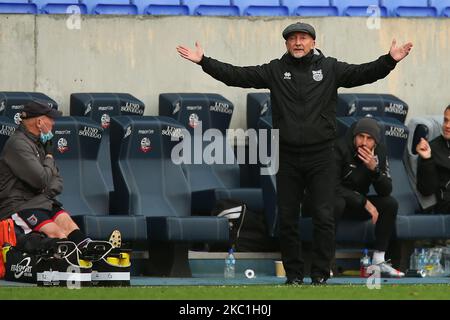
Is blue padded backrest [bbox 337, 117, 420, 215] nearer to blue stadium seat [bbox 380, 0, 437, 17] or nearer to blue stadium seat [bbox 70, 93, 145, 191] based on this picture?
blue stadium seat [bbox 380, 0, 437, 17]

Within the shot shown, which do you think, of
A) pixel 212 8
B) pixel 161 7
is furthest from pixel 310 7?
pixel 161 7

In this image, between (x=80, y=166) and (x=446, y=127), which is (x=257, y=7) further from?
(x=80, y=166)

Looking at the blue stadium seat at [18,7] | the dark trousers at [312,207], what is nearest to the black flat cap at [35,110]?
the dark trousers at [312,207]

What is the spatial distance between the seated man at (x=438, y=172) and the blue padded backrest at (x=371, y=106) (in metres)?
0.81

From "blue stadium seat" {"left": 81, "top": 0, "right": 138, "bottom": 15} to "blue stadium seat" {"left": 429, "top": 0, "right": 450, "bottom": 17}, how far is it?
3.22 m

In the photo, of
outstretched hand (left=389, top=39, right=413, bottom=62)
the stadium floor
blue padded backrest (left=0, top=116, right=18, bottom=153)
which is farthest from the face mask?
outstretched hand (left=389, top=39, right=413, bottom=62)

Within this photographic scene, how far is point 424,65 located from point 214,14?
229 cm

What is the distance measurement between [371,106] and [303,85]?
334 cm

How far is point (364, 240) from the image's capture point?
1320 cm

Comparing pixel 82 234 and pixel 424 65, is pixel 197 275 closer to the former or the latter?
pixel 82 234

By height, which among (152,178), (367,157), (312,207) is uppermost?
(367,157)

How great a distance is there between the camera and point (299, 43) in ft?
36.6

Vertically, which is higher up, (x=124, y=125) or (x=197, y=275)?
(x=124, y=125)

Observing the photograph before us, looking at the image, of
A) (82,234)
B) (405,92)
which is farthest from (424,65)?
(82,234)
